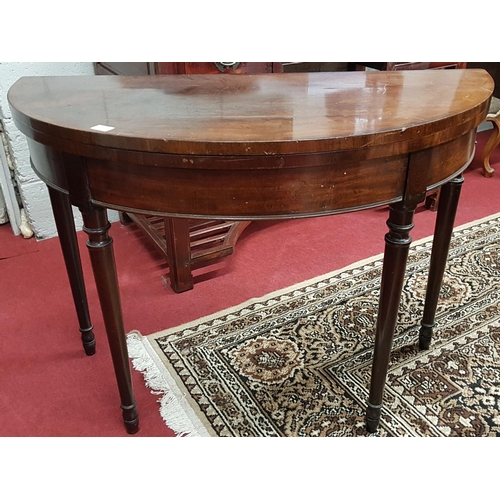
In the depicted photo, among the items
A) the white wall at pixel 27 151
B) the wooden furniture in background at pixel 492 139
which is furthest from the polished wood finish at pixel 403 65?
the white wall at pixel 27 151

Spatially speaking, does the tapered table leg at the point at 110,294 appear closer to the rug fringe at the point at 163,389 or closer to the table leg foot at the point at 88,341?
the rug fringe at the point at 163,389

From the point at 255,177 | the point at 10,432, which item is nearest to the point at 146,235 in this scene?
the point at 10,432

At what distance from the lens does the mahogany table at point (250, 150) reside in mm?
894

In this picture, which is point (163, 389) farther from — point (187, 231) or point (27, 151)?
point (27, 151)

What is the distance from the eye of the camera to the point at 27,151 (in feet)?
6.86

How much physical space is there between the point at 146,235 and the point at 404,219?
138 centimetres

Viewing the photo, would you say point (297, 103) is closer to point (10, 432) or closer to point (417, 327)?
point (417, 327)

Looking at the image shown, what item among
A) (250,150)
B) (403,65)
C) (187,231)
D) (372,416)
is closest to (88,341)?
(187,231)

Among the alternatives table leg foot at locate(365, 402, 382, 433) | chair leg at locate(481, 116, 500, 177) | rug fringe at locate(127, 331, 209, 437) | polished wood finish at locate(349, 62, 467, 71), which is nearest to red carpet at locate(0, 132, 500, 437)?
rug fringe at locate(127, 331, 209, 437)

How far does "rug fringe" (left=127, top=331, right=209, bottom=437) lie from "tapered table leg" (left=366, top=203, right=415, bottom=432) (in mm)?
419

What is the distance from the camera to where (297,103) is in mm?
1075

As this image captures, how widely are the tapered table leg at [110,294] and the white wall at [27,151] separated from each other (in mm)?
1159

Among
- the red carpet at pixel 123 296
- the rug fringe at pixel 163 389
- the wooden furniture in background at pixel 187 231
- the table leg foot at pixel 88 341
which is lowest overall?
the red carpet at pixel 123 296

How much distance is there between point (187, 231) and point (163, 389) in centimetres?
58
